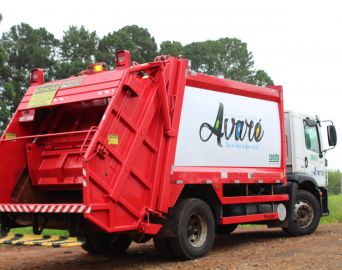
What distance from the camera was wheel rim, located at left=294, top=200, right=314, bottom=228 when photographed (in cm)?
1060

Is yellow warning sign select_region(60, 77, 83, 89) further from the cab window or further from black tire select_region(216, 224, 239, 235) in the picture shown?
the cab window

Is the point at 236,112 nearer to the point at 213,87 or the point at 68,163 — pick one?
the point at 213,87

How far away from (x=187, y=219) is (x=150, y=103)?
1842 millimetres

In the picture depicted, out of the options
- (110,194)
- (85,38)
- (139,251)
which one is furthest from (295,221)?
(85,38)

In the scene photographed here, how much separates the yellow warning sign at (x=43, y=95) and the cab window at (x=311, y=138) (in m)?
5.64

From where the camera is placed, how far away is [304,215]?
10781 mm

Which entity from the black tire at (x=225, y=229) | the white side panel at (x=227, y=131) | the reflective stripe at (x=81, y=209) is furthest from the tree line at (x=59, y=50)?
the reflective stripe at (x=81, y=209)

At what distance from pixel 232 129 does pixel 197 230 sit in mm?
1898

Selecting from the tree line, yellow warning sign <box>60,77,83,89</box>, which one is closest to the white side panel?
yellow warning sign <box>60,77,83,89</box>

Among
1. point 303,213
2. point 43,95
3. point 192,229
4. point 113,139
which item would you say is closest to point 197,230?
point 192,229

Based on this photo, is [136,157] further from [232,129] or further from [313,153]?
[313,153]

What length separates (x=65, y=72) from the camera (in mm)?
33906

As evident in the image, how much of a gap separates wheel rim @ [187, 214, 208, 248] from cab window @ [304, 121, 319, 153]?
12.8ft

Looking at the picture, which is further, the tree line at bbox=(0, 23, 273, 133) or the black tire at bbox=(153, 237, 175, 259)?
the tree line at bbox=(0, 23, 273, 133)
